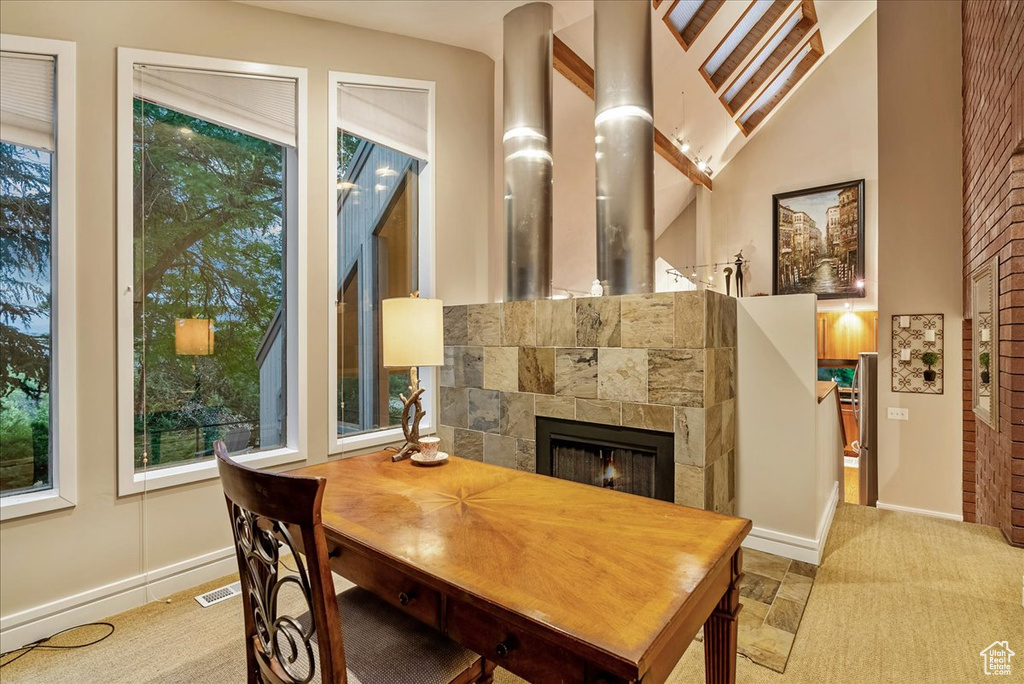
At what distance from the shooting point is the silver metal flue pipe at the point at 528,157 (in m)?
3.08

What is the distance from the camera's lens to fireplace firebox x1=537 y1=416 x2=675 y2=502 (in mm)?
2488

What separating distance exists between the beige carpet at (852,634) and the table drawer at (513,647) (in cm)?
93

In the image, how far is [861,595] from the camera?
2170 millimetres

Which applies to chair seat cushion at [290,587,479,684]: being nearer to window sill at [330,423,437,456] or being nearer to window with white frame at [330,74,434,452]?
window sill at [330,423,437,456]

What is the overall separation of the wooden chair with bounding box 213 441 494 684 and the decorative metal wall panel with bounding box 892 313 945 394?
4.28 metres

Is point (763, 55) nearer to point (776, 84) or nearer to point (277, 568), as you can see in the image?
point (776, 84)

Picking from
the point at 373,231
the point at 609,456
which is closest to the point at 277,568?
the point at 609,456

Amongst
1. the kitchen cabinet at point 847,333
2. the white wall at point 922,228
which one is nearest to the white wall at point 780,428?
the white wall at point 922,228

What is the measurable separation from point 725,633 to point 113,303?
267 centimetres

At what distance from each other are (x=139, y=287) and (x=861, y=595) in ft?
11.9

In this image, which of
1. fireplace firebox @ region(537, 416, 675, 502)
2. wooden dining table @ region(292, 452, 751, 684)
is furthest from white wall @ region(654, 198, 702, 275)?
wooden dining table @ region(292, 452, 751, 684)

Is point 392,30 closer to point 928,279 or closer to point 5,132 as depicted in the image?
point 5,132

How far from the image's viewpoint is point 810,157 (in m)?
6.95

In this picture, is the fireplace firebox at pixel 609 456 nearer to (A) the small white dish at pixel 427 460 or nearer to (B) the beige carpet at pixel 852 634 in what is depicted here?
(B) the beige carpet at pixel 852 634
